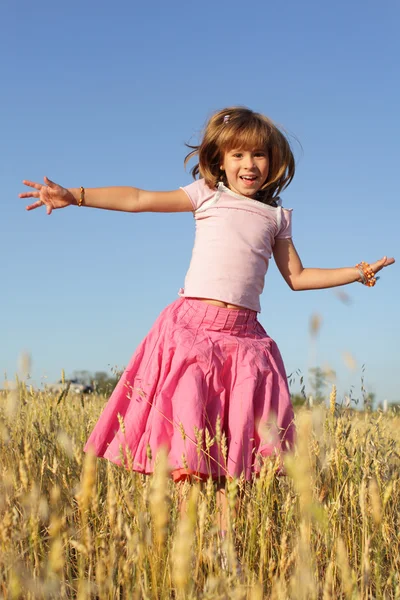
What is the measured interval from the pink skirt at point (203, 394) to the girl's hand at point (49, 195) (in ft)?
2.33

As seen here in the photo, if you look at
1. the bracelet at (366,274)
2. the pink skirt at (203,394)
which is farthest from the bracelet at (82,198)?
the bracelet at (366,274)

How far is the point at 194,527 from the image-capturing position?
1737 millimetres

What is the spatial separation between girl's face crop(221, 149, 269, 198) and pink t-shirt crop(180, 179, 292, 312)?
0.14ft

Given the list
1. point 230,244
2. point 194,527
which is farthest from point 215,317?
point 194,527

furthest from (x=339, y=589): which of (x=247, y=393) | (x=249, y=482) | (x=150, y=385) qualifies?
(x=150, y=385)

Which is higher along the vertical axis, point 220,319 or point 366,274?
point 366,274

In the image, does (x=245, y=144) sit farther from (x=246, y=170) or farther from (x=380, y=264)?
(x=380, y=264)

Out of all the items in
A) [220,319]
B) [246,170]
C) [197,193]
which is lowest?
[220,319]

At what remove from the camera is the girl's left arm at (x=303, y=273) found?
335 centimetres

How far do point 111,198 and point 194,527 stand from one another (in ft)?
5.77

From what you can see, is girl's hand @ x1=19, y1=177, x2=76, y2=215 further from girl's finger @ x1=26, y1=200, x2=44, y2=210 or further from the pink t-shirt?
the pink t-shirt

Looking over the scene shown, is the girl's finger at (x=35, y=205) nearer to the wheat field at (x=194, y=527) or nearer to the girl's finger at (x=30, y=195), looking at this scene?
the girl's finger at (x=30, y=195)

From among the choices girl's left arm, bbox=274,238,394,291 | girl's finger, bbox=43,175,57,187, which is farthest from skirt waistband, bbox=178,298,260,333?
girl's finger, bbox=43,175,57,187

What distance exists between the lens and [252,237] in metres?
3.25
